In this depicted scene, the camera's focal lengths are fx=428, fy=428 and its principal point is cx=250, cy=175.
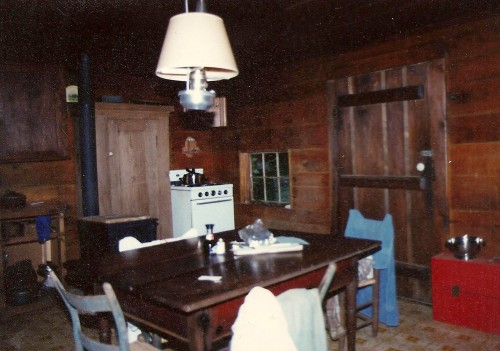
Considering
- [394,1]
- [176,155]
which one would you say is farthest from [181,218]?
[394,1]

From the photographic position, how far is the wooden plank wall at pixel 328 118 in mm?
3361

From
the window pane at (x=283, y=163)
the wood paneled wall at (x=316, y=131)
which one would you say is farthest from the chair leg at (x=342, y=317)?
the window pane at (x=283, y=163)

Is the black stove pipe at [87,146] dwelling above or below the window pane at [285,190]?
above

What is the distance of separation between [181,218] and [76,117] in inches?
66.1

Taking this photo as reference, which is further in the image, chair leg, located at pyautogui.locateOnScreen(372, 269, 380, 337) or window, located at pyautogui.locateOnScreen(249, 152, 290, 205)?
window, located at pyautogui.locateOnScreen(249, 152, 290, 205)

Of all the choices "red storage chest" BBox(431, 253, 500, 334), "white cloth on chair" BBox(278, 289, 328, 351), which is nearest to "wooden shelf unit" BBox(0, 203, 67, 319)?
"white cloth on chair" BBox(278, 289, 328, 351)

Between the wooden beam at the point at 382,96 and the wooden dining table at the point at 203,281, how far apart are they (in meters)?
1.67

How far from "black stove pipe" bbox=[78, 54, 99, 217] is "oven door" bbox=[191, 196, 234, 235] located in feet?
3.89

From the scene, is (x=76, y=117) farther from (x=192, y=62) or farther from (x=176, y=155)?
(x=192, y=62)

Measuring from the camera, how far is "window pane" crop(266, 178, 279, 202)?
17.3ft

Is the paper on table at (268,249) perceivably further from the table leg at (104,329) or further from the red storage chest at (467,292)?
the red storage chest at (467,292)

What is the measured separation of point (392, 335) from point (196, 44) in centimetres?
260

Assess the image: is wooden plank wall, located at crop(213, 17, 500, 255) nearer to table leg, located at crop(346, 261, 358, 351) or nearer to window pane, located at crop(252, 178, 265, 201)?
window pane, located at crop(252, 178, 265, 201)

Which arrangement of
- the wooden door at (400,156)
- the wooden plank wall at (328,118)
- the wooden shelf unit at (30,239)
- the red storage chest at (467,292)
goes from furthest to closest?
the wooden shelf unit at (30,239) < the wooden door at (400,156) < the wooden plank wall at (328,118) < the red storage chest at (467,292)
